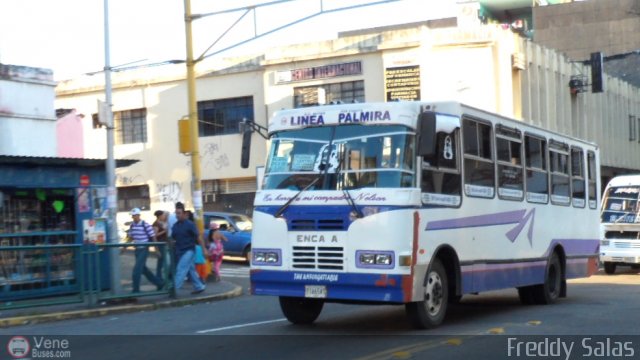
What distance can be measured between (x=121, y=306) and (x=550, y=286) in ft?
25.0

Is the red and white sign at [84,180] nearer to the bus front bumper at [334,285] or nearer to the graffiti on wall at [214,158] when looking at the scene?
the bus front bumper at [334,285]

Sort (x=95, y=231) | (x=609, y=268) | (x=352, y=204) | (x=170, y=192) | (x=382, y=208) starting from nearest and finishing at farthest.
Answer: (x=382, y=208) → (x=352, y=204) → (x=95, y=231) → (x=609, y=268) → (x=170, y=192)

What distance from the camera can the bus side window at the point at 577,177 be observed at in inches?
642

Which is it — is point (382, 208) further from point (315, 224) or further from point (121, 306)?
point (121, 306)

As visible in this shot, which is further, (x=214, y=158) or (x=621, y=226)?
(x=214, y=158)

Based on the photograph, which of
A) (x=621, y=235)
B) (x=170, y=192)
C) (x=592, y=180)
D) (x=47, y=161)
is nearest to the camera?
(x=47, y=161)

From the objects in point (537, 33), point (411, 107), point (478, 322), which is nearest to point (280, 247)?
point (411, 107)

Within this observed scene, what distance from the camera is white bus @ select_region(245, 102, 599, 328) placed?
10.7 metres

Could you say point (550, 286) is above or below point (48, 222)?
below

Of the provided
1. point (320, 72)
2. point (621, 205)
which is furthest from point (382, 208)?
point (320, 72)

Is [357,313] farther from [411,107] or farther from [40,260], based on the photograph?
[40,260]

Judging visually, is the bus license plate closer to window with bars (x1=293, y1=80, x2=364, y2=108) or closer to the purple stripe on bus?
the purple stripe on bus

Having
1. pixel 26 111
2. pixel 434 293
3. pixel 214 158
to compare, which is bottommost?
pixel 434 293

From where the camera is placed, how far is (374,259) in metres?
10.6
